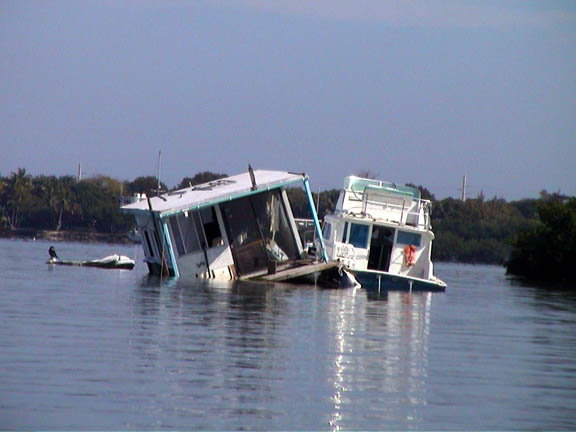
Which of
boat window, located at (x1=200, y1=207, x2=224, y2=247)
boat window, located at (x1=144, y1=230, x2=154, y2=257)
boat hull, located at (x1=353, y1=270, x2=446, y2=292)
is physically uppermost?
boat window, located at (x1=200, y1=207, x2=224, y2=247)

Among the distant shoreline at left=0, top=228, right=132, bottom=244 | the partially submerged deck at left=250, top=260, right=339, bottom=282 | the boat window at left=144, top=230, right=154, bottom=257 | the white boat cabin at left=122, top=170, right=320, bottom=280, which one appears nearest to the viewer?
the partially submerged deck at left=250, top=260, right=339, bottom=282

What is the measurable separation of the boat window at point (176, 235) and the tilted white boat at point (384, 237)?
16.4ft

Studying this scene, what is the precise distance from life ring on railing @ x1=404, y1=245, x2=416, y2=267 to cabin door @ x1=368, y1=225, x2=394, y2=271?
1.84ft

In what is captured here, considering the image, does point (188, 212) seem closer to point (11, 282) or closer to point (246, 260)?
point (246, 260)

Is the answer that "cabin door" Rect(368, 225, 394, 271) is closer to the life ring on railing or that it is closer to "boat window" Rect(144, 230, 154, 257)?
the life ring on railing

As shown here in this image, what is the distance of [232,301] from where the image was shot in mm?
30188

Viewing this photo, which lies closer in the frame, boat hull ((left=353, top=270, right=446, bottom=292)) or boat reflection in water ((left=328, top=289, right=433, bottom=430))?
boat reflection in water ((left=328, top=289, right=433, bottom=430))

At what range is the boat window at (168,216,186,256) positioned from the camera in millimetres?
39938

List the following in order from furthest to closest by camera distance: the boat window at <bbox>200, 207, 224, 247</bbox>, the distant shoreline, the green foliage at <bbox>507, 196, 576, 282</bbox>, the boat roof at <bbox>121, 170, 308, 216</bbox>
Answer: the distant shoreline
the green foliage at <bbox>507, 196, 576, 282</bbox>
the boat window at <bbox>200, 207, 224, 247</bbox>
the boat roof at <bbox>121, 170, 308, 216</bbox>

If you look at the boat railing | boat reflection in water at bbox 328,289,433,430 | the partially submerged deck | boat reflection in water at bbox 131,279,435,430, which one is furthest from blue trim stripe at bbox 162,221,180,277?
boat reflection in water at bbox 328,289,433,430

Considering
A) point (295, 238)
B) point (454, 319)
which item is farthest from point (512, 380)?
point (295, 238)

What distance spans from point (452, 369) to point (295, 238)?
2296cm

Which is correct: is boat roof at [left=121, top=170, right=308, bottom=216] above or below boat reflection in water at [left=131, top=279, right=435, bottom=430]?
above

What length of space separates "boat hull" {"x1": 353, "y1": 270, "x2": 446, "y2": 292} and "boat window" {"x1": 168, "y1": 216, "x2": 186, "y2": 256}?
5993mm
